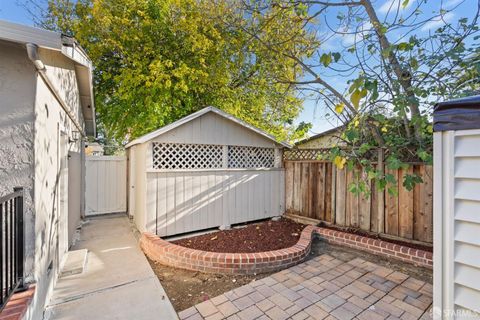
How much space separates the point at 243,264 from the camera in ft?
13.2

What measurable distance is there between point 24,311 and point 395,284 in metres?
4.49

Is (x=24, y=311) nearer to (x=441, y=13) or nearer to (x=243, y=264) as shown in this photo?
(x=243, y=264)

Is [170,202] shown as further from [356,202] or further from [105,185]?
[356,202]

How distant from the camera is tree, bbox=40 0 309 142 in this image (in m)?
7.46

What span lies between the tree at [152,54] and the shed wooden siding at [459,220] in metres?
5.34

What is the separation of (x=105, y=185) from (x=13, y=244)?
6180 mm

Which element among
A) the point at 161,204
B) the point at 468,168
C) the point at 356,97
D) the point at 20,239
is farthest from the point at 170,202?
the point at 468,168

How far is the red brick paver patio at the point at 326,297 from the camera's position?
2.94 m

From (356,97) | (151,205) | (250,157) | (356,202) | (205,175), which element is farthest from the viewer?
(250,157)

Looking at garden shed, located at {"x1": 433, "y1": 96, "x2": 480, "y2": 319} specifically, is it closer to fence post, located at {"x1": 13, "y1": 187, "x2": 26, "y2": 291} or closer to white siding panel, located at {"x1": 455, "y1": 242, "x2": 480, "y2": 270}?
white siding panel, located at {"x1": 455, "y1": 242, "x2": 480, "y2": 270}

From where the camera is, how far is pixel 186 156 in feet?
18.9

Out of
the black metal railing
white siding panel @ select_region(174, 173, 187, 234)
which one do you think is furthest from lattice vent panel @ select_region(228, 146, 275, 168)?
the black metal railing

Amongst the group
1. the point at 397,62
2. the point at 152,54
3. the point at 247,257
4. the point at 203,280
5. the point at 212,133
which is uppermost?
the point at 152,54

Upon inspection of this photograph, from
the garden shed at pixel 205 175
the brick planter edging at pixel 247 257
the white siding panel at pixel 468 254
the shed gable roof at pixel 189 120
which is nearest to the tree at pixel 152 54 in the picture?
the shed gable roof at pixel 189 120
